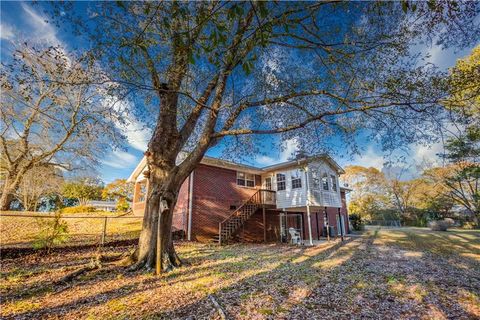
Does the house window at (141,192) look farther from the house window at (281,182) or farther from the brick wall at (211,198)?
the house window at (281,182)

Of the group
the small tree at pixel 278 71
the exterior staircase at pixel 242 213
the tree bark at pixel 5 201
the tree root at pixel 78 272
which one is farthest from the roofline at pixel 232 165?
the tree root at pixel 78 272

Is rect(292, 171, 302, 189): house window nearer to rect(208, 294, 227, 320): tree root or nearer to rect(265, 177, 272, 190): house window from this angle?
rect(265, 177, 272, 190): house window

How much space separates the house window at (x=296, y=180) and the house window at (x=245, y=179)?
3.11 metres

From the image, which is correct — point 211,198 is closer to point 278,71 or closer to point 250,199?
point 250,199

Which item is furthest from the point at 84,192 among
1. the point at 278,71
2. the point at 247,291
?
the point at 247,291

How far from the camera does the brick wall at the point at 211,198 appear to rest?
13898 mm

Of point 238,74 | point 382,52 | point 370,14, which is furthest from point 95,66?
point 382,52

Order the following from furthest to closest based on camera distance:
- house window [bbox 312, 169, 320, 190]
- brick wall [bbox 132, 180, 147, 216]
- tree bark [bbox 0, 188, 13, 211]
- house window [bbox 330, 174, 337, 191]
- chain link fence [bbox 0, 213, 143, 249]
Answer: brick wall [bbox 132, 180, 147, 216] → house window [bbox 330, 174, 337, 191] → house window [bbox 312, 169, 320, 190] → tree bark [bbox 0, 188, 13, 211] → chain link fence [bbox 0, 213, 143, 249]

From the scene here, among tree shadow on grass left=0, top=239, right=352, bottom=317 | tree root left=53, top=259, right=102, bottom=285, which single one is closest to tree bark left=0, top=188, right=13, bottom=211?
tree root left=53, top=259, right=102, bottom=285

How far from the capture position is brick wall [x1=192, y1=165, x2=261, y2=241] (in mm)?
13898

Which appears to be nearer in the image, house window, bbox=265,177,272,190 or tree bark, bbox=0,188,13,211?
tree bark, bbox=0,188,13,211

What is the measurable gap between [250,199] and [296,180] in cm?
354

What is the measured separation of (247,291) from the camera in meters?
4.84

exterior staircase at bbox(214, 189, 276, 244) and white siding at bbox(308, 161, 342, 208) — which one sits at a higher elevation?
white siding at bbox(308, 161, 342, 208)
